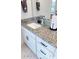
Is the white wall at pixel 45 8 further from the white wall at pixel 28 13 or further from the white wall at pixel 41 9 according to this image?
the white wall at pixel 28 13

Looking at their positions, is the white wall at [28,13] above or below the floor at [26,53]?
above

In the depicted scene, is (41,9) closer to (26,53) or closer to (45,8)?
(45,8)

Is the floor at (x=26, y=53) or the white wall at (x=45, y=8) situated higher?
the white wall at (x=45, y=8)

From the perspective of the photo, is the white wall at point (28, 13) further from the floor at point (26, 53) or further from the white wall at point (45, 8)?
the floor at point (26, 53)

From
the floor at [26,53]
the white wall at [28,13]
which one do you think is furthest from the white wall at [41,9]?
the floor at [26,53]

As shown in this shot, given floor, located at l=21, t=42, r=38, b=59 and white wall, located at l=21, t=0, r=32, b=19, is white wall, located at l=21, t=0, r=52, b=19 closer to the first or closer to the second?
white wall, located at l=21, t=0, r=32, b=19

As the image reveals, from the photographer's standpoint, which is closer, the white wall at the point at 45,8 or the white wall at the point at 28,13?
the white wall at the point at 45,8

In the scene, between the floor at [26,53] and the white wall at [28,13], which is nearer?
the floor at [26,53]

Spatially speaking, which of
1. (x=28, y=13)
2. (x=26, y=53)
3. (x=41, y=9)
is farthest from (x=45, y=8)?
(x=26, y=53)

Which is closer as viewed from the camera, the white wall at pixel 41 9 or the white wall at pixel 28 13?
the white wall at pixel 41 9
